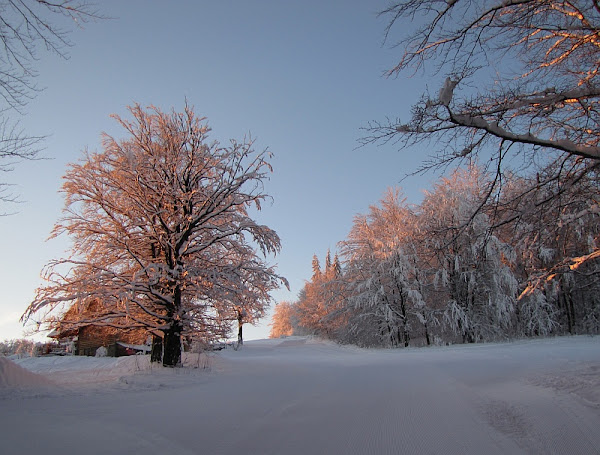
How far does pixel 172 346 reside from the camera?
982 cm

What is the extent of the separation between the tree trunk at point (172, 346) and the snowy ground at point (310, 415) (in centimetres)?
194

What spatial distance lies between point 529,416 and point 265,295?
740 cm

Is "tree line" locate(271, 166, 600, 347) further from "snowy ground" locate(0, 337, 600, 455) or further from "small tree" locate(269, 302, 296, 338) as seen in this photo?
"small tree" locate(269, 302, 296, 338)

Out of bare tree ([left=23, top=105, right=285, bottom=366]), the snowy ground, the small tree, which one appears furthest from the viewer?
the small tree

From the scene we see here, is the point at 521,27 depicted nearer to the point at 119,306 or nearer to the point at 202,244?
the point at 202,244

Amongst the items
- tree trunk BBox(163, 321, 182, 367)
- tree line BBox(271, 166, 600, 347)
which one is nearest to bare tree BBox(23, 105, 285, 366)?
tree trunk BBox(163, 321, 182, 367)

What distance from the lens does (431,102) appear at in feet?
14.3

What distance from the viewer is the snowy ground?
11.9ft

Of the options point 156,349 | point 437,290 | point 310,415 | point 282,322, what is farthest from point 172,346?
point 282,322

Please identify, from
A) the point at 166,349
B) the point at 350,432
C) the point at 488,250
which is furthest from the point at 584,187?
the point at 488,250

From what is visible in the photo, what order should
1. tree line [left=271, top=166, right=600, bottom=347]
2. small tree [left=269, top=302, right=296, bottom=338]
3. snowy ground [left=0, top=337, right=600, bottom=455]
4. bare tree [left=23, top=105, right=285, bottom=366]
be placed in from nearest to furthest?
snowy ground [left=0, top=337, right=600, bottom=455] < bare tree [left=23, top=105, right=285, bottom=366] < tree line [left=271, top=166, right=600, bottom=347] < small tree [left=269, top=302, right=296, bottom=338]

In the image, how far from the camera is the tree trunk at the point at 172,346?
9703 millimetres

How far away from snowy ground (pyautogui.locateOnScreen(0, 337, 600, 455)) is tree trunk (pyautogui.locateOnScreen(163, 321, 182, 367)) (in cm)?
194

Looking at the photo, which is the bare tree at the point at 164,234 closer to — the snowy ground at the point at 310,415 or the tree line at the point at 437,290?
the snowy ground at the point at 310,415
